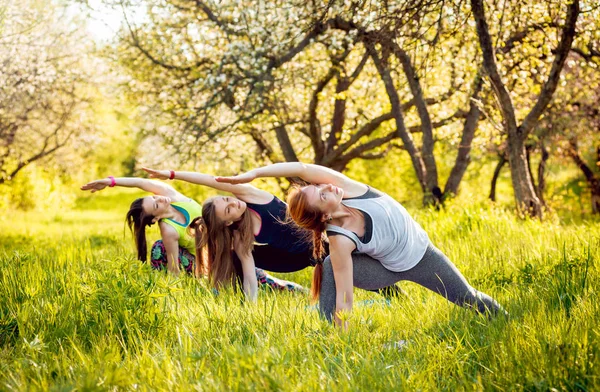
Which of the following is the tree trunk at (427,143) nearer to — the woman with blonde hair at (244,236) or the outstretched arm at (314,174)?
the woman with blonde hair at (244,236)

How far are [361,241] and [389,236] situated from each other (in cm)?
19

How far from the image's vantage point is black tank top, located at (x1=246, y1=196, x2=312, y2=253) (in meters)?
5.29

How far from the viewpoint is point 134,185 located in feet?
19.0

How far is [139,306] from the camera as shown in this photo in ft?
12.0

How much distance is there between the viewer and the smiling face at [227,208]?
5.09 metres

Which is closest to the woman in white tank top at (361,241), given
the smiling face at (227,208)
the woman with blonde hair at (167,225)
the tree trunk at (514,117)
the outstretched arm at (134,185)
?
the smiling face at (227,208)

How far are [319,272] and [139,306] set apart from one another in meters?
1.27

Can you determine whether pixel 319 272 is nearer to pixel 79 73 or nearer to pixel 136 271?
pixel 136 271

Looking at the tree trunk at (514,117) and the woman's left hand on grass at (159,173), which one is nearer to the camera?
the woman's left hand on grass at (159,173)

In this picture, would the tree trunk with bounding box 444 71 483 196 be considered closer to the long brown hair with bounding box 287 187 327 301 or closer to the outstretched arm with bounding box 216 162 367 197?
the outstretched arm with bounding box 216 162 367 197

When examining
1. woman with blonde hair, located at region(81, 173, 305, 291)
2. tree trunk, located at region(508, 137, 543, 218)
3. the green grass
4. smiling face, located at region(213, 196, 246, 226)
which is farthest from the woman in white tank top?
tree trunk, located at region(508, 137, 543, 218)

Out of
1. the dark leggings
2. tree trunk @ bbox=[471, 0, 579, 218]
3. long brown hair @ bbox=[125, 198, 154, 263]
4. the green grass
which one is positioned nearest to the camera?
the green grass

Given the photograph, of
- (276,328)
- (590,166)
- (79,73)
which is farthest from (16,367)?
(590,166)

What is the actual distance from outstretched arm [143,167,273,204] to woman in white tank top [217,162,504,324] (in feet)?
2.97
